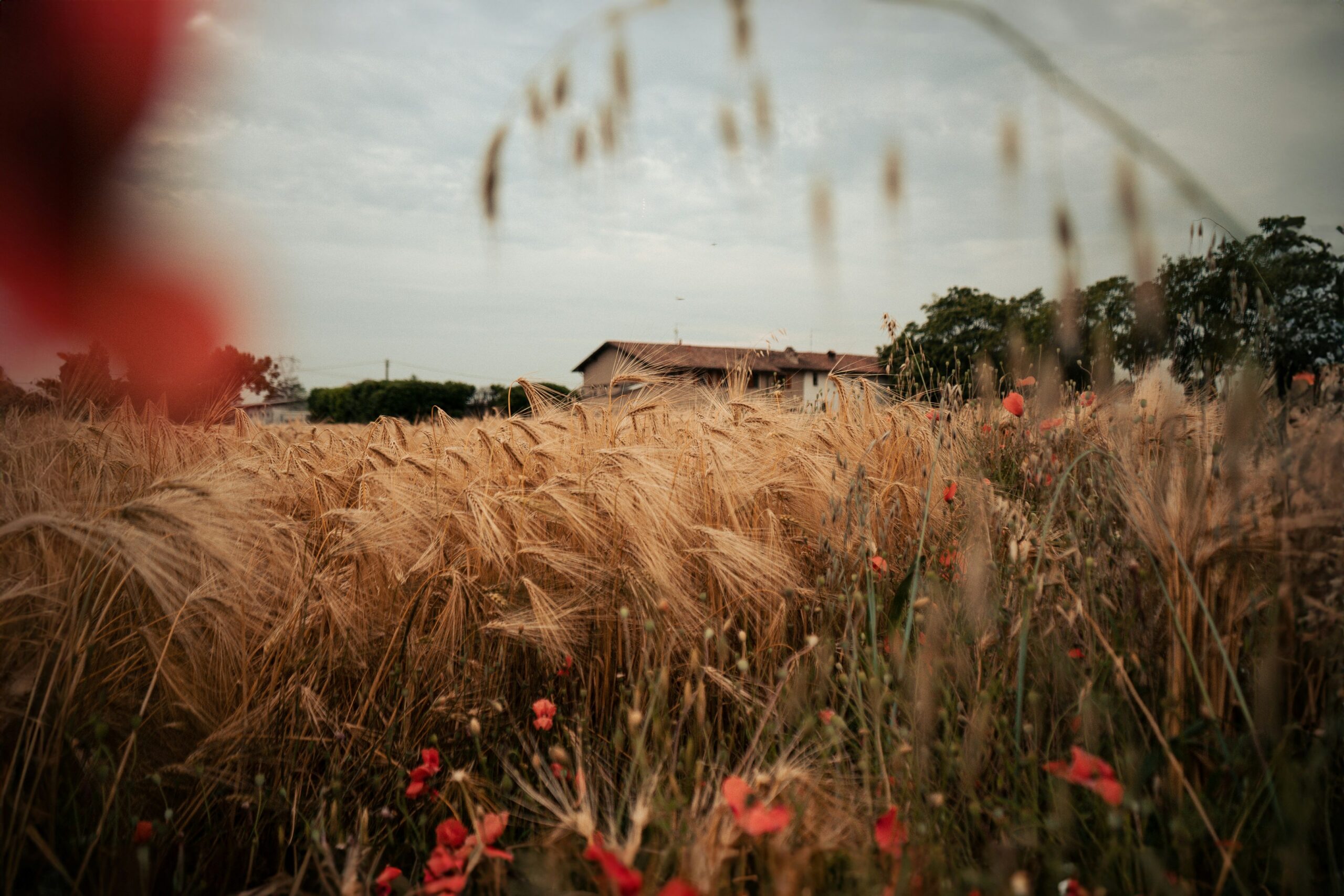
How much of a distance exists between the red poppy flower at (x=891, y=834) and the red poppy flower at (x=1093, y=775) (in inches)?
8.6

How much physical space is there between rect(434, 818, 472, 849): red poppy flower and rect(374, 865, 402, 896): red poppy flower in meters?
0.07

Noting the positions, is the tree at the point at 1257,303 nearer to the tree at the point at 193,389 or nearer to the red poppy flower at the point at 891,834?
the red poppy flower at the point at 891,834

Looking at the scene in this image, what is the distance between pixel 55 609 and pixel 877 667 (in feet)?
5.10

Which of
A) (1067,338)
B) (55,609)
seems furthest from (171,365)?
(1067,338)

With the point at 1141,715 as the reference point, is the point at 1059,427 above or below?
above

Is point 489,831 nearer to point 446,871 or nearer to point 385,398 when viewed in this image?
point 446,871

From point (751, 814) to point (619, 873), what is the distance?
169 millimetres

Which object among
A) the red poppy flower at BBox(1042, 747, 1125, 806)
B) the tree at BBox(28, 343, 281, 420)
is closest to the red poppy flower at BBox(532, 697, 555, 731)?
the red poppy flower at BBox(1042, 747, 1125, 806)

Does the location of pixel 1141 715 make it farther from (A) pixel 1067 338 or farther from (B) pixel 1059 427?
(B) pixel 1059 427

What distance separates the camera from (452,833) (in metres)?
1.07

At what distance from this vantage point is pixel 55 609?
1.26 meters

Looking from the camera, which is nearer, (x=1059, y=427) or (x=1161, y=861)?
(x=1161, y=861)

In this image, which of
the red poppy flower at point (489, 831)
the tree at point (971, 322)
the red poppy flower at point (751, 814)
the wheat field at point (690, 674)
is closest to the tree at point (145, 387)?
the wheat field at point (690, 674)

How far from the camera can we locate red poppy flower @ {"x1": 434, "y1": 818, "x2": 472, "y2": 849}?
1064 millimetres
